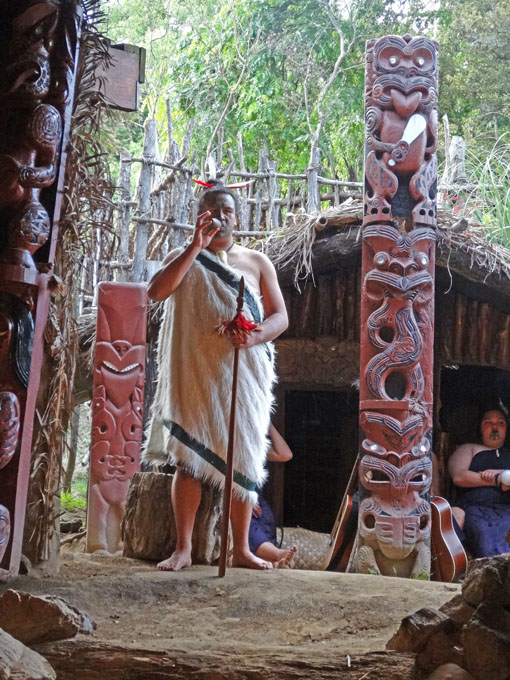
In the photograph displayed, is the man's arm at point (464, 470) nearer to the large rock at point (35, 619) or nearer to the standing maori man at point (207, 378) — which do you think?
the standing maori man at point (207, 378)

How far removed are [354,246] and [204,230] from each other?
2.26 meters

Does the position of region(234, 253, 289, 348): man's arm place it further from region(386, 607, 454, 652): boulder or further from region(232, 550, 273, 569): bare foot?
region(386, 607, 454, 652): boulder

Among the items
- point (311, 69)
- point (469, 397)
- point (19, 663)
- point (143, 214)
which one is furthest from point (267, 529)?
point (311, 69)

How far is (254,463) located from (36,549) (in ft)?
3.13

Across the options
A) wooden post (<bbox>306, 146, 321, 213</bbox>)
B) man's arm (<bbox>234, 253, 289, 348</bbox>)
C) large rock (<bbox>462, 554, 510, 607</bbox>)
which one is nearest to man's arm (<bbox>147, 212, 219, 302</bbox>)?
man's arm (<bbox>234, 253, 289, 348</bbox>)

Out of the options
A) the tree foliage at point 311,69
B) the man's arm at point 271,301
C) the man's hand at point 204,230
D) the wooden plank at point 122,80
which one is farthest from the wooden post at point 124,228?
the tree foliage at point 311,69

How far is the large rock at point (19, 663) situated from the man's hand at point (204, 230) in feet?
6.25

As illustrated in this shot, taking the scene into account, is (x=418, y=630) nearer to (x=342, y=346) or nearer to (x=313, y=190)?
(x=342, y=346)

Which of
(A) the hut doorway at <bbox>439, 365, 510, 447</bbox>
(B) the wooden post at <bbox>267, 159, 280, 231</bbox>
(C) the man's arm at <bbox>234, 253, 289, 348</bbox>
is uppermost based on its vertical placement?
(B) the wooden post at <bbox>267, 159, 280, 231</bbox>

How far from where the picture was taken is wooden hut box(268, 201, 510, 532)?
5.65 m

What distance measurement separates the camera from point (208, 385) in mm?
3732

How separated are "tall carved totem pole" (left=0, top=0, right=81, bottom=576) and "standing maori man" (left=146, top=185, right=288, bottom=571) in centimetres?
62

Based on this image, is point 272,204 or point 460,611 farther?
point 272,204

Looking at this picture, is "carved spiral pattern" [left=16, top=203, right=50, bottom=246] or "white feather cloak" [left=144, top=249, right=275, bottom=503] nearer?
"carved spiral pattern" [left=16, top=203, right=50, bottom=246]
